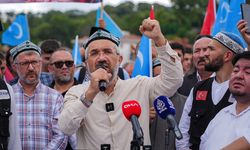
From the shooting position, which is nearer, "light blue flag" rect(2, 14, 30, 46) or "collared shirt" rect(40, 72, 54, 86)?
"collared shirt" rect(40, 72, 54, 86)

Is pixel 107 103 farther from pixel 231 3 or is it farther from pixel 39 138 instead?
pixel 231 3

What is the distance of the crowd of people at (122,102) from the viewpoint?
219 inches

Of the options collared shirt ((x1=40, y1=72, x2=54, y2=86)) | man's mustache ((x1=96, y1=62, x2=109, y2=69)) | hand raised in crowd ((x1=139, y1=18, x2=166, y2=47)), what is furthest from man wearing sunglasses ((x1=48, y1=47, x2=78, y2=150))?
hand raised in crowd ((x1=139, y1=18, x2=166, y2=47))

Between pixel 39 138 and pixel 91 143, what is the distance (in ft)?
4.91

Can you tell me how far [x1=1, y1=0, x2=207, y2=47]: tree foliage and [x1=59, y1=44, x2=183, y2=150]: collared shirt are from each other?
64.7 m

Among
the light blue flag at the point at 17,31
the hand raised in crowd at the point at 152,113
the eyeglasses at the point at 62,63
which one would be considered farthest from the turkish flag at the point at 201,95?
the light blue flag at the point at 17,31

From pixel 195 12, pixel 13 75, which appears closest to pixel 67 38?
pixel 195 12

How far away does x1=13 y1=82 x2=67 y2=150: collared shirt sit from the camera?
7.24 meters

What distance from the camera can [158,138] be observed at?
273 inches

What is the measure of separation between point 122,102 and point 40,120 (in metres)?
1.60

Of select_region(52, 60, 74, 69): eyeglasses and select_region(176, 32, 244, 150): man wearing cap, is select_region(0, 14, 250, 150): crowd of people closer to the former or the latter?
select_region(176, 32, 244, 150): man wearing cap

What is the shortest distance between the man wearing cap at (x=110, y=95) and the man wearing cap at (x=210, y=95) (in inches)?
20.7

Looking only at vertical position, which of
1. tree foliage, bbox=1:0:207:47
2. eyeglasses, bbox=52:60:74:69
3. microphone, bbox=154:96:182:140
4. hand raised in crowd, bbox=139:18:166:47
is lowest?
microphone, bbox=154:96:182:140

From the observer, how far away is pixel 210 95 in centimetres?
636
